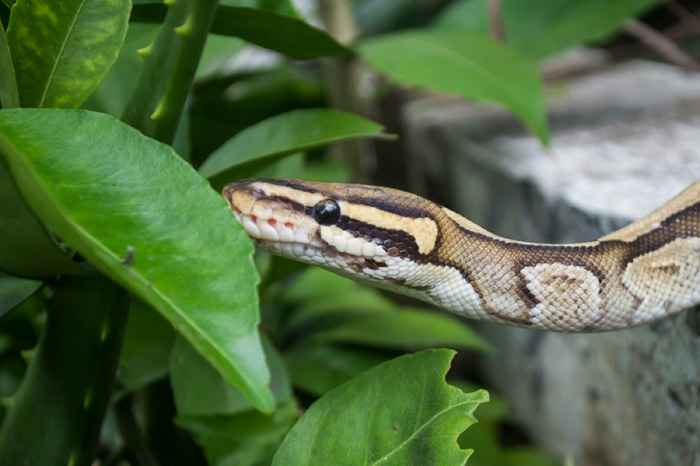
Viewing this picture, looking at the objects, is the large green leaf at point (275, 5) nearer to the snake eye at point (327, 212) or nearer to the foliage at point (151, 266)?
the foliage at point (151, 266)

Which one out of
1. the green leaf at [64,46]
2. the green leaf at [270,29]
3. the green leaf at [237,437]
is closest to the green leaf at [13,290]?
the green leaf at [64,46]

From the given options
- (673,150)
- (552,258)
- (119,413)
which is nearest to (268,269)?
(119,413)

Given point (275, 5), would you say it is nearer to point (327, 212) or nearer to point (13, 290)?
point (327, 212)

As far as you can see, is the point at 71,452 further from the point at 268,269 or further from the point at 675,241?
the point at 675,241

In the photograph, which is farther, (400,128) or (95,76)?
(400,128)

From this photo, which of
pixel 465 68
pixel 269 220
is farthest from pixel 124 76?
pixel 465 68

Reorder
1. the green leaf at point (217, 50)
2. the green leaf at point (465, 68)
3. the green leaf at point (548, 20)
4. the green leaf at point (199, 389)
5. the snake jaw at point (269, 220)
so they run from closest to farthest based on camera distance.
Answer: the snake jaw at point (269, 220)
the green leaf at point (199, 389)
the green leaf at point (217, 50)
the green leaf at point (465, 68)
the green leaf at point (548, 20)
